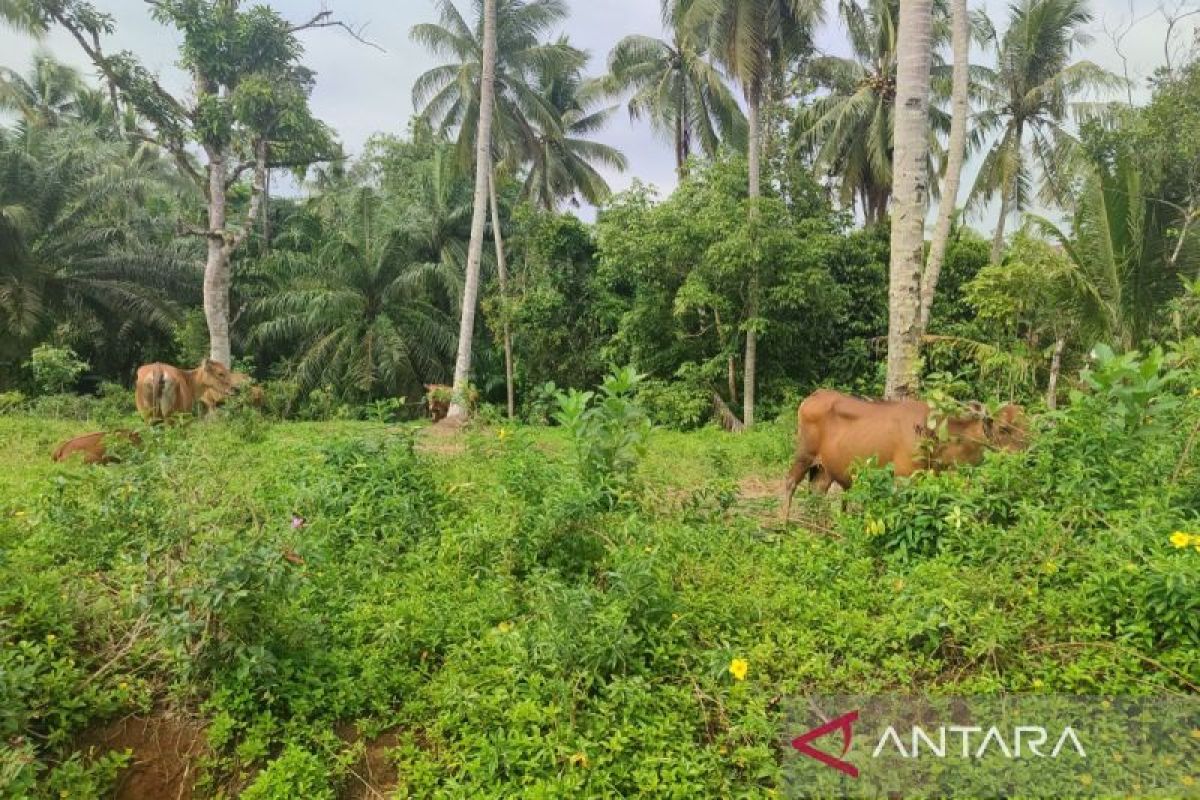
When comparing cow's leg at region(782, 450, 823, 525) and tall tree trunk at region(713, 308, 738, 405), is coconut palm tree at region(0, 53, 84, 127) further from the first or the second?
cow's leg at region(782, 450, 823, 525)

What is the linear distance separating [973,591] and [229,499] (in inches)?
154

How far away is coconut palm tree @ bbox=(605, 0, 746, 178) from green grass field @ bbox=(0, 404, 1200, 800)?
591 inches

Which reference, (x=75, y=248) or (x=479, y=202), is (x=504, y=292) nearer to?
(x=479, y=202)

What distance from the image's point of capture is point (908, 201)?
21.2 feet

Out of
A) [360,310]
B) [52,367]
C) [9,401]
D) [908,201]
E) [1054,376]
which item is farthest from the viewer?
[360,310]

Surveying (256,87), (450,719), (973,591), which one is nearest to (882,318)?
(256,87)

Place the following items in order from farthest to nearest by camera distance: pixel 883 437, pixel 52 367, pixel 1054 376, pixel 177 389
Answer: pixel 52 367, pixel 1054 376, pixel 177 389, pixel 883 437

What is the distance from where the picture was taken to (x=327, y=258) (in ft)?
64.6

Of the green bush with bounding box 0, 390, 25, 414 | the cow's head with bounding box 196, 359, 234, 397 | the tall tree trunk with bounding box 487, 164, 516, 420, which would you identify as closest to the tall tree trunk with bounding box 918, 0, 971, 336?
the cow's head with bounding box 196, 359, 234, 397

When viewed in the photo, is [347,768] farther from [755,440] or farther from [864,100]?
[864,100]

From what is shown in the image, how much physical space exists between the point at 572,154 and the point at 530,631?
834 inches

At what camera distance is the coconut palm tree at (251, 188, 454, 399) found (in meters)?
19.0

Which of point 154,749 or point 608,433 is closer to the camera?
point 154,749

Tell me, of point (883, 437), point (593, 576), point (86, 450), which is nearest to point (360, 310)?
point (86, 450)
